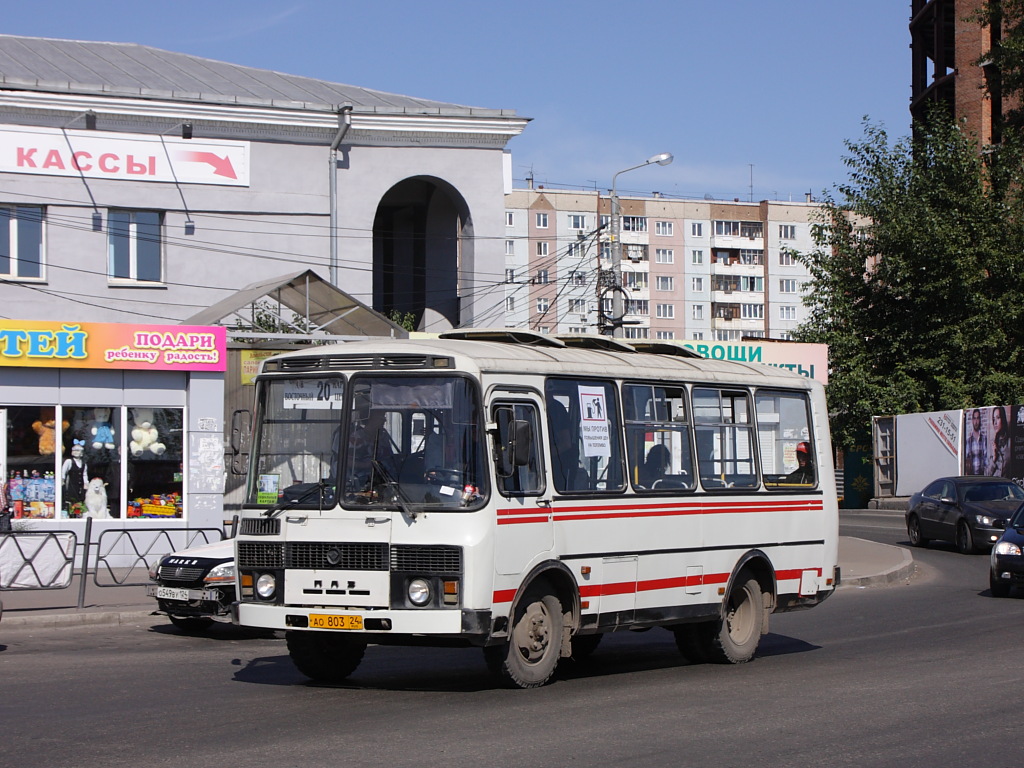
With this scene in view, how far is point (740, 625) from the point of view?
1233 cm

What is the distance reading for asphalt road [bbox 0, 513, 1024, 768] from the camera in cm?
757

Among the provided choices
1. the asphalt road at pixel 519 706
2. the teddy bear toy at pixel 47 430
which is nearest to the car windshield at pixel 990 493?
the asphalt road at pixel 519 706

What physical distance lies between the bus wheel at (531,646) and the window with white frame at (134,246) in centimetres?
2417

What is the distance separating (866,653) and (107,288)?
23.5 meters

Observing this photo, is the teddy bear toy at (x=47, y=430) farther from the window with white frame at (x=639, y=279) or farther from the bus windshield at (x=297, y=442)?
the window with white frame at (x=639, y=279)

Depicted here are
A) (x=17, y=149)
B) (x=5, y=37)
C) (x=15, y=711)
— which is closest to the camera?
(x=15, y=711)

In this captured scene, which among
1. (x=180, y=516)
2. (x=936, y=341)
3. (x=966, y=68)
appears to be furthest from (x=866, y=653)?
(x=966, y=68)

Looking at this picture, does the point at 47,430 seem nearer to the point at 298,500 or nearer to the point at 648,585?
the point at 298,500

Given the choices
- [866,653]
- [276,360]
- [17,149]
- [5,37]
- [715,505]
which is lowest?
[866,653]

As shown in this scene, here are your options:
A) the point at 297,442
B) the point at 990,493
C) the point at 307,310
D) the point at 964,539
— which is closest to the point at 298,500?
the point at 297,442

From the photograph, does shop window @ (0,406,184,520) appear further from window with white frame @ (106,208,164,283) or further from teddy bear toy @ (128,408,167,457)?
window with white frame @ (106,208,164,283)

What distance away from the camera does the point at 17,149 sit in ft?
99.6

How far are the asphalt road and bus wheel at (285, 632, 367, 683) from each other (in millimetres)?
211

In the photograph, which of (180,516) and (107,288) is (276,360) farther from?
(107,288)
